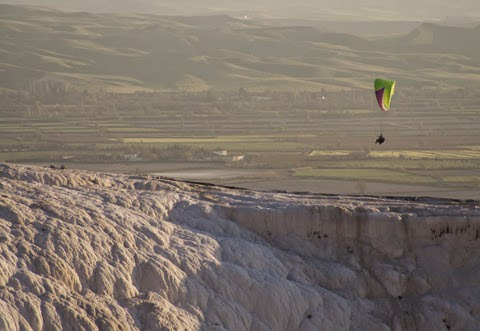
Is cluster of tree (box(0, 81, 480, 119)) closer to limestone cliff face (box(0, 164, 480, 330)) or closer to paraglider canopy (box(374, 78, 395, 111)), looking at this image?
paraglider canopy (box(374, 78, 395, 111))

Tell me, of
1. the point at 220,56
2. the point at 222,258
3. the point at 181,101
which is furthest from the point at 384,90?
the point at 220,56

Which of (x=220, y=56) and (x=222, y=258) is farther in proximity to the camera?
(x=220, y=56)

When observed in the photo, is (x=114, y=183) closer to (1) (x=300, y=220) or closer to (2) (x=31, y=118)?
(1) (x=300, y=220)

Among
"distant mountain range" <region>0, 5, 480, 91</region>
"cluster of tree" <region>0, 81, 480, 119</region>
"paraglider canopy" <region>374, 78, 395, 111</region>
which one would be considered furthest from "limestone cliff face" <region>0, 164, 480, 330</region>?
"distant mountain range" <region>0, 5, 480, 91</region>

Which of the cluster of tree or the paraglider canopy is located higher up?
the paraglider canopy

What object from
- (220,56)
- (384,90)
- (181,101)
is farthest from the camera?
(220,56)

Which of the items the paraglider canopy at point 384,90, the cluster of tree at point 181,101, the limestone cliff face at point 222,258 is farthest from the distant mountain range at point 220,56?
the limestone cliff face at point 222,258

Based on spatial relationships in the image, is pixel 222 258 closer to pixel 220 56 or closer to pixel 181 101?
pixel 181 101
